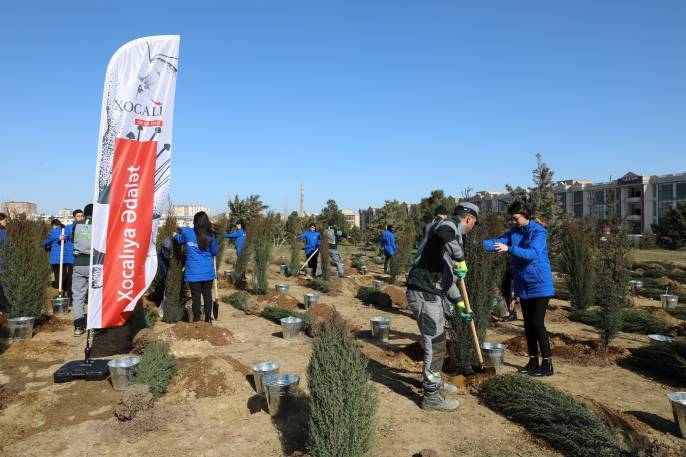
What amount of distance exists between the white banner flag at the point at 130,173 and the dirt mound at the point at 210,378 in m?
1.16

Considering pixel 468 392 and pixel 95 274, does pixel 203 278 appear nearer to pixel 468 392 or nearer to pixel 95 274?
pixel 95 274

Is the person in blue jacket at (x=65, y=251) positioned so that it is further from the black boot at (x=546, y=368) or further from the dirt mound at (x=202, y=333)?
the black boot at (x=546, y=368)

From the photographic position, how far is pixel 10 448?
3.19 metres

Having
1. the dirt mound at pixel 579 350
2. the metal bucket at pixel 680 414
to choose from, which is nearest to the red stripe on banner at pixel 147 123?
the dirt mound at pixel 579 350

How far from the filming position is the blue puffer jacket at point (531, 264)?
4.54 metres

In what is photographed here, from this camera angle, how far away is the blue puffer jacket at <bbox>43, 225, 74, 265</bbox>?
826 centimetres

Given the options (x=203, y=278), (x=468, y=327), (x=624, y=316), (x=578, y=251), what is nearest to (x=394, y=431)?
(x=468, y=327)

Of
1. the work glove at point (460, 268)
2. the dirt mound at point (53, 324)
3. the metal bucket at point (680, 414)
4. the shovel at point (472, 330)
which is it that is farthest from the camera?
the dirt mound at point (53, 324)

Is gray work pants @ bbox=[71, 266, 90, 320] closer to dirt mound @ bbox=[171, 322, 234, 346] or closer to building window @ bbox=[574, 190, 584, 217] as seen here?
dirt mound @ bbox=[171, 322, 234, 346]

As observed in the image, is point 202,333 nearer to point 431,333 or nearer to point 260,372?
point 260,372

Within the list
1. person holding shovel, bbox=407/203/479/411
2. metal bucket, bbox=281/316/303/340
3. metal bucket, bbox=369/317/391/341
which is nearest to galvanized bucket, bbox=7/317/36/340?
metal bucket, bbox=281/316/303/340

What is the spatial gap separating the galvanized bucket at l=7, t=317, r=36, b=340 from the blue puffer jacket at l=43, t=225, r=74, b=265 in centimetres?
213

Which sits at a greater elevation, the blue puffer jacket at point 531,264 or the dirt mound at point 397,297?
the blue puffer jacket at point 531,264

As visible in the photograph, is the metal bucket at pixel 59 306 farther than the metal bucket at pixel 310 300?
No
